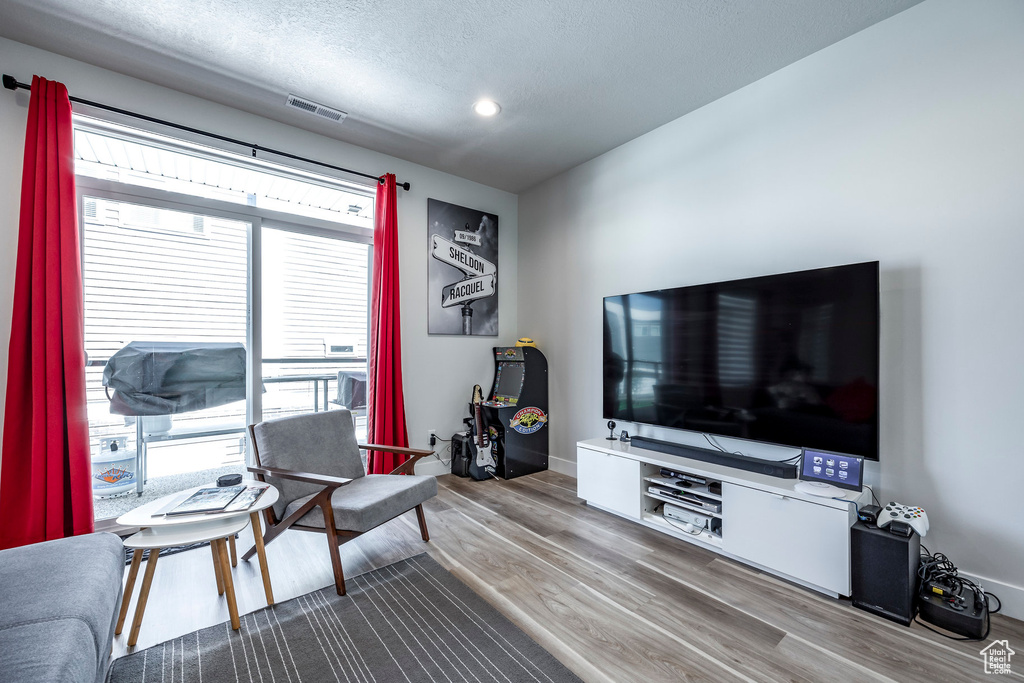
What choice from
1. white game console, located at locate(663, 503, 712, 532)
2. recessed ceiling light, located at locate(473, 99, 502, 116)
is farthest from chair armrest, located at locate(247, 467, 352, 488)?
recessed ceiling light, located at locate(473, 99, 502, 116)

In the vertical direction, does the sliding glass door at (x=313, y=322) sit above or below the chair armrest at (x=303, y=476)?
above

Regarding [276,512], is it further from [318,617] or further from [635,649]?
[635,649]

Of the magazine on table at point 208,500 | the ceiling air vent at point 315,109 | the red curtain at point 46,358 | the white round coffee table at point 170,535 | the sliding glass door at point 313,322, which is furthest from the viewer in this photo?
the sliding glass door at point 313,322

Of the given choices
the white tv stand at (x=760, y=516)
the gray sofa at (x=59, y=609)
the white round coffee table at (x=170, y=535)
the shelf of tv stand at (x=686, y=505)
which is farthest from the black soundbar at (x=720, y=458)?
the gray sofa at (x=59, y=609)

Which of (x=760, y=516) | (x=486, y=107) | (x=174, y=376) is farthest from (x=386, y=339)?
(x=760, y=516)

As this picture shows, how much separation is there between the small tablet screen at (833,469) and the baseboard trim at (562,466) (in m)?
2.08

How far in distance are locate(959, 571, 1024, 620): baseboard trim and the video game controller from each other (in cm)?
41

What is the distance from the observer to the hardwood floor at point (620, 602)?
63.4 inches

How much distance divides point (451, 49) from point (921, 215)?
261 centimetres

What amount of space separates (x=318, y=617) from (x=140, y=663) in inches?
24.3

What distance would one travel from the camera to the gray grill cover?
108 inches

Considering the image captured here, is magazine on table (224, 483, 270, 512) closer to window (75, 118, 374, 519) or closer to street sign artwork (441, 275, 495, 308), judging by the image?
window (75, 118, 374, 519)

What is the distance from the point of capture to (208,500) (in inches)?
75.9

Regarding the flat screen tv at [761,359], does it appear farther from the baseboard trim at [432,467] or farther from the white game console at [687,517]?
the baseboard trim at [432,467]
